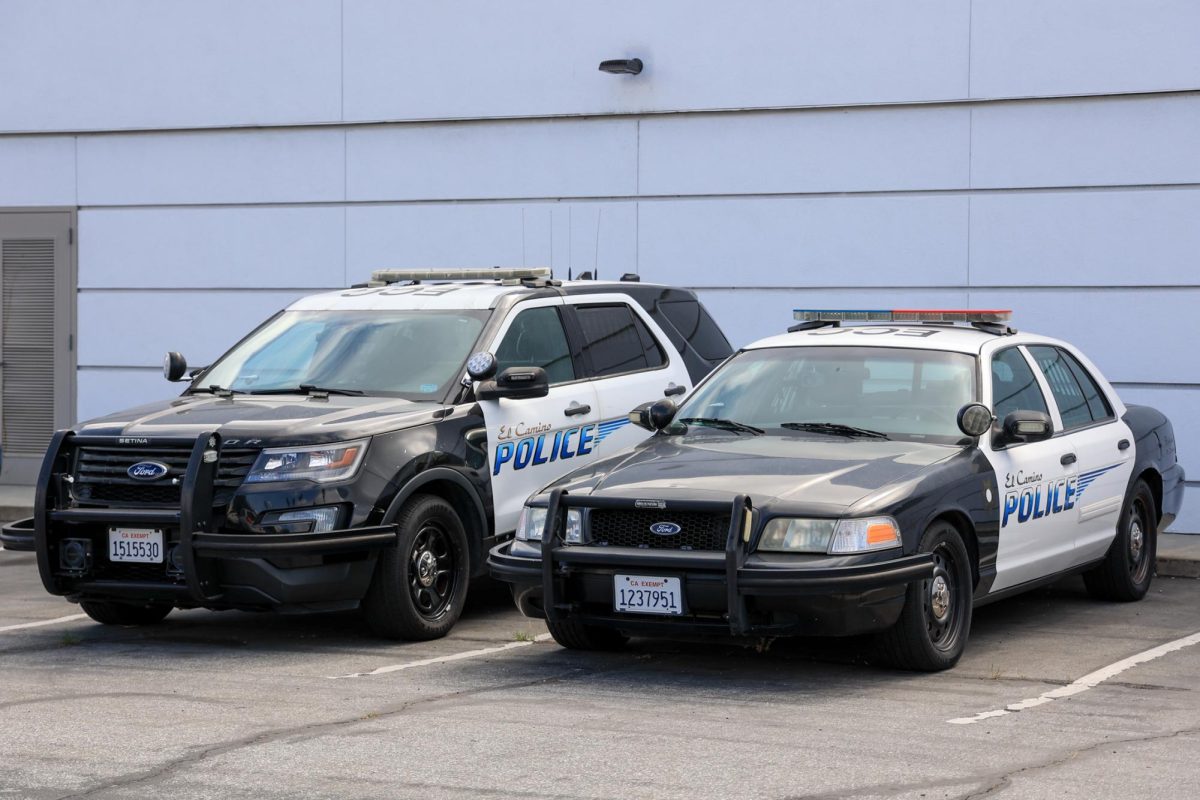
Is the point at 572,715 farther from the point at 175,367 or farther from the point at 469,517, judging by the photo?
the point at 175,367

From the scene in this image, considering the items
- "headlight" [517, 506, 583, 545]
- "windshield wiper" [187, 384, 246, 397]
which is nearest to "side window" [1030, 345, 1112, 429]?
"headlight" [517, 506, 583, 545]

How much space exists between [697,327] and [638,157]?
3757 millimetres

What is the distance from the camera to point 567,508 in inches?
314

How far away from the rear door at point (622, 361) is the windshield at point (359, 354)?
893 millimetres

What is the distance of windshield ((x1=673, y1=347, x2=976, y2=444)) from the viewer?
28.3 feet

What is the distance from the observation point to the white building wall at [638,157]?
528 inches

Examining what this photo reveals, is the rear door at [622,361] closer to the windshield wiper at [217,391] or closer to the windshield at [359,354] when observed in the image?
the windshield at [359,354]

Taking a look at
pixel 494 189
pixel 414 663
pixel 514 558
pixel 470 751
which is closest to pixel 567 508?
pixel 514 558

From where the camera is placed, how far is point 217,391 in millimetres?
9789

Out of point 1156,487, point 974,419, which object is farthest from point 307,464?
point 1156,487

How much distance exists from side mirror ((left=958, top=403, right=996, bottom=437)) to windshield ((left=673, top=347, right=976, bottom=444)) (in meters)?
0.16

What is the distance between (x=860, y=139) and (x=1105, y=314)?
2.42 meters

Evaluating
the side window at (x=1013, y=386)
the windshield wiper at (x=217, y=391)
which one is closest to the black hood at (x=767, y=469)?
the side window at (x=1013, y=386)

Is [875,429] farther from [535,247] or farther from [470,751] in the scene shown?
[535,247]
